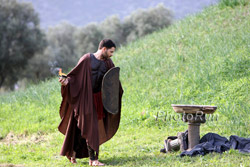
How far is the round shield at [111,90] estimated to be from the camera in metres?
5.69

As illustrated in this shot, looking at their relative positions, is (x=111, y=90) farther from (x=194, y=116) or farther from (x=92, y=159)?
(x=194, y=116)

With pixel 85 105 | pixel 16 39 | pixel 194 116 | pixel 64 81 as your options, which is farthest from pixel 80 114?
pixel 16 39

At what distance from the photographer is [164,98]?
32.6 ft

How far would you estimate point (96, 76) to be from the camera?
19.1 feet

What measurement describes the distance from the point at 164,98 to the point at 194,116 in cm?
433

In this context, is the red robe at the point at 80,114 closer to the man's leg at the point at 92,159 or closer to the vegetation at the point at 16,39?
the man's leg at the point at 92,159

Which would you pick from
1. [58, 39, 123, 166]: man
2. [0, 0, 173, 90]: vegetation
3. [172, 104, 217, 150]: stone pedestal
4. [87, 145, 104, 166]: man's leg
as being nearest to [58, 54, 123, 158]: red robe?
[58, 39, 123, 166]: man

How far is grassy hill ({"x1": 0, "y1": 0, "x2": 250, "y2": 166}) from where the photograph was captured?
22.4 feet

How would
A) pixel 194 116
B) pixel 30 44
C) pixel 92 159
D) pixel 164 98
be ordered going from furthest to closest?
pixel 30 44 → pixel 164 98 → pixel 92 159 → pixel 194 116

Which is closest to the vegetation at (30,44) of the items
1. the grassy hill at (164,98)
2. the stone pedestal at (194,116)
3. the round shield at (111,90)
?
the grassy hill at (164,98)

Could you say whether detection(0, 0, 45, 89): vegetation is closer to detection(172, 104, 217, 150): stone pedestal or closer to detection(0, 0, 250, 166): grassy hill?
detection(0, 0, 250, 166): grassy hill

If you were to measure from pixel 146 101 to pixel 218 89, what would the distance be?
A: 2107mm

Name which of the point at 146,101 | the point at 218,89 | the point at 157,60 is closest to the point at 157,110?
the point at 146,101

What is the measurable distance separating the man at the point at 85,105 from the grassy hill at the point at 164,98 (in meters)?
0.38
